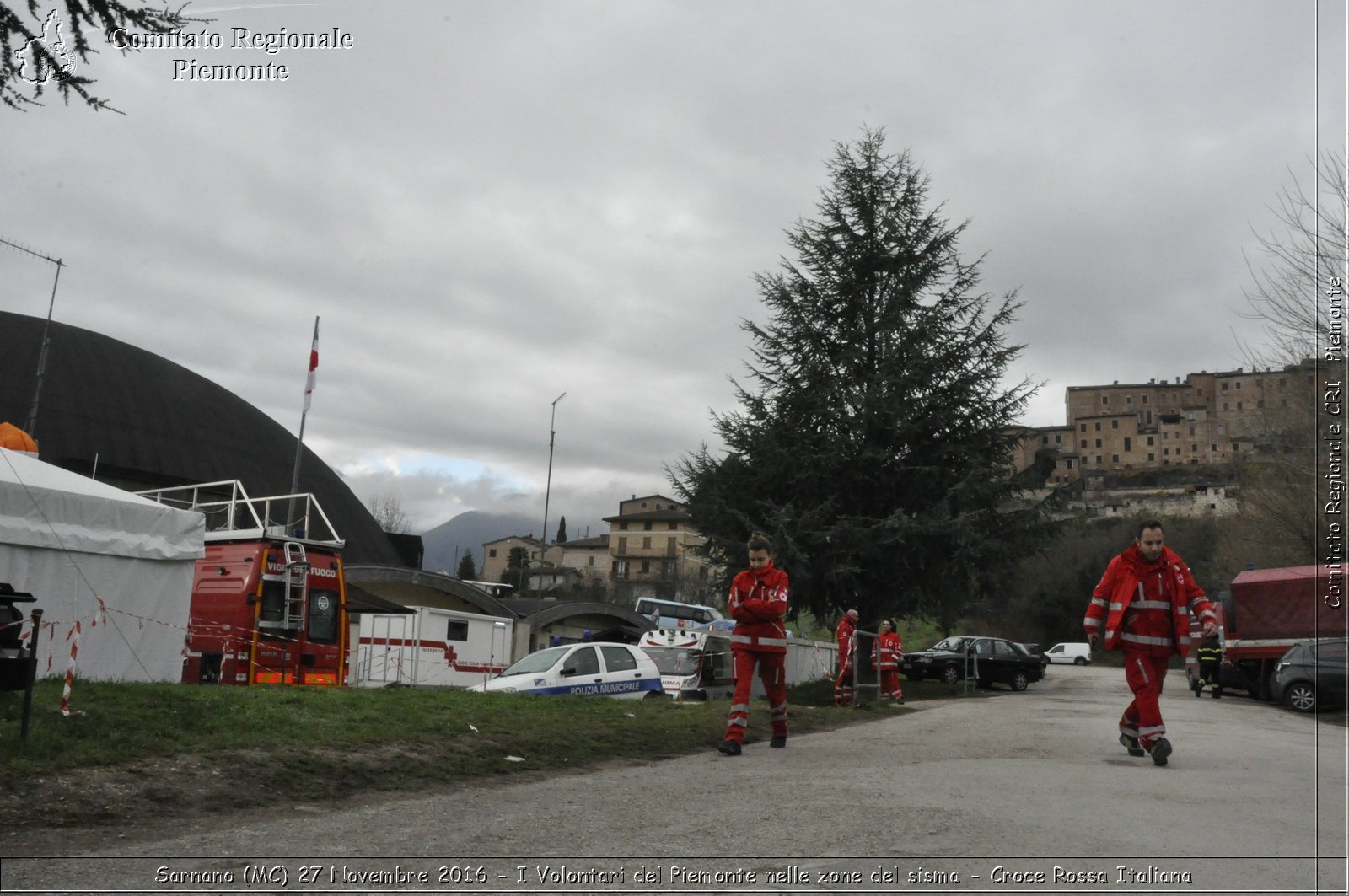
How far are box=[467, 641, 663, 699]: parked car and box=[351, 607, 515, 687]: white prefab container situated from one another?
29.4 ft

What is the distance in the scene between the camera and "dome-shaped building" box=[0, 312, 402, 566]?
44.3 metres

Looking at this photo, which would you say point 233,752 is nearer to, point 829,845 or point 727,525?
point 829,845

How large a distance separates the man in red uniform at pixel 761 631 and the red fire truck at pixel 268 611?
9.89 m

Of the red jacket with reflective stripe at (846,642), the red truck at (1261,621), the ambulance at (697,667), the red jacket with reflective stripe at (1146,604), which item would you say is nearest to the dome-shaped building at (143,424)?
the ambulance at (697,667)

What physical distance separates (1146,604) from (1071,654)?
5818cm

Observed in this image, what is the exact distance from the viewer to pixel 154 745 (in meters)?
7.50

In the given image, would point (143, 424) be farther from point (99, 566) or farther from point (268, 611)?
point (99, 566)

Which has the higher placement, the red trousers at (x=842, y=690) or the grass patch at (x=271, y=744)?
the grass patch at (x=271, y=744)

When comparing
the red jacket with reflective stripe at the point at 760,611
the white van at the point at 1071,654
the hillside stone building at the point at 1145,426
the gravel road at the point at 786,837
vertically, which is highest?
the hillside stone building at the point at 1145,426

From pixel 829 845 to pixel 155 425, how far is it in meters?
49.3

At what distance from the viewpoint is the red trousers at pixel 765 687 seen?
377 inches

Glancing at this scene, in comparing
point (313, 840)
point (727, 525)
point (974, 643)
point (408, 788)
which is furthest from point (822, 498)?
point (313, 840)

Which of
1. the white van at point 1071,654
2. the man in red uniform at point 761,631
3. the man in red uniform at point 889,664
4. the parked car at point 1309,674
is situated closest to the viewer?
the man in red uniform at point 761,631

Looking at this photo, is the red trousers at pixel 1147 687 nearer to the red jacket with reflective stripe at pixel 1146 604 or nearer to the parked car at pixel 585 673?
the red jacket with reflective stripe at pixel 1146 604
